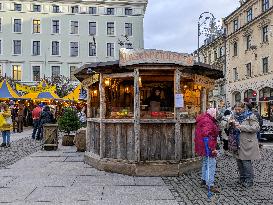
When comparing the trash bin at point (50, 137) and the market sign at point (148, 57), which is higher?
the market sign at point (148, 57)

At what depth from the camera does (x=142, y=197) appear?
767 centimetres

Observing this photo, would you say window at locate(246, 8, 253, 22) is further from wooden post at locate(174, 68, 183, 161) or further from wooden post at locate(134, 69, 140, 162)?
wooden post at locate(134, 69, 140, 162)

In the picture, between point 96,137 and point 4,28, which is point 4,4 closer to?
point 4,28

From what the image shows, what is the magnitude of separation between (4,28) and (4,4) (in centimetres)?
354

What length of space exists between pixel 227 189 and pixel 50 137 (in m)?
9.37

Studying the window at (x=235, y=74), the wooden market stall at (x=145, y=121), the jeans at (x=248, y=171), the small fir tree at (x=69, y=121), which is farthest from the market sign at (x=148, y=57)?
the window at (x=235, y=74)

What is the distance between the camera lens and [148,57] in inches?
393

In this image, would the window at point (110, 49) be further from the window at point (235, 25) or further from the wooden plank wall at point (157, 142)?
the wooden plank wall at point (157, 142)

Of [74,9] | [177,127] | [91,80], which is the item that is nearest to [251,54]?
[74,9]

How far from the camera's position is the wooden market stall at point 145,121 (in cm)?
1014

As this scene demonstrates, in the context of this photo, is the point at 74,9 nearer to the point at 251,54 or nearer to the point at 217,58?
the point at 217,58

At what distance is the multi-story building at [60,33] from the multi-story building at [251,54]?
16555mm

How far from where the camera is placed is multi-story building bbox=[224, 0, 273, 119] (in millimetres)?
37281

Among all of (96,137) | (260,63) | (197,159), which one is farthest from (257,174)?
(260,63)
